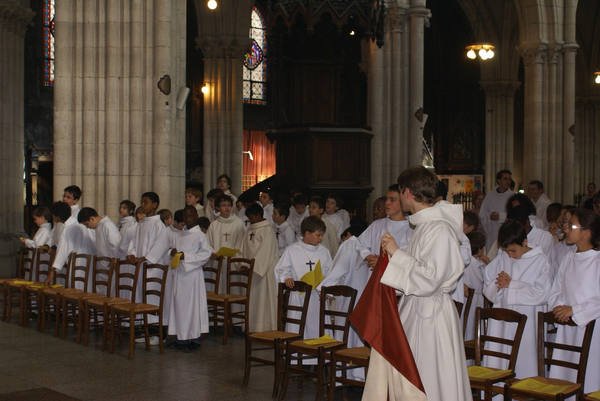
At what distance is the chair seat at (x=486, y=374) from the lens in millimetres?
5645

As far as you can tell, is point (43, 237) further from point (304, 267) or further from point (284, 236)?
point (304, 267)

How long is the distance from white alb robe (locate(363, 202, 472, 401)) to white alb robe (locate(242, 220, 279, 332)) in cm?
573

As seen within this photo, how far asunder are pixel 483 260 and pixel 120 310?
3.75 m

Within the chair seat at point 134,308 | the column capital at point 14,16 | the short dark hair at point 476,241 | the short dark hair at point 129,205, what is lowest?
the chair seat at point 134,308

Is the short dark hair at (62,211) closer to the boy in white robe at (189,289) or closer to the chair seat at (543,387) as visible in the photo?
the boy in white robe at (189,289)

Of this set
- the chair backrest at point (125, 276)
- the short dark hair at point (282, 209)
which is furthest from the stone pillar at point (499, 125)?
the chair backrest at point (125, 276)

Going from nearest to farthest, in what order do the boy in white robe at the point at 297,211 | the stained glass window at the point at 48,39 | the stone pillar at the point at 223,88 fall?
the boy in white robe at the point at 297,211 < the stone pillar at the point at 223,88 < the stained glass window at the point at 48,39

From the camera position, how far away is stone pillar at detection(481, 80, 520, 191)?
2644cm

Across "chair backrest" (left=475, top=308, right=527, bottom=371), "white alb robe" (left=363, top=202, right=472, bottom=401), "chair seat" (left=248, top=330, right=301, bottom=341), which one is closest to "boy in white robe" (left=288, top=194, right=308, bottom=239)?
"chair seat" (left=248, top=330, right=301, bottom=341)

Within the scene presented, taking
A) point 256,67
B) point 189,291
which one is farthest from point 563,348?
point 256,67

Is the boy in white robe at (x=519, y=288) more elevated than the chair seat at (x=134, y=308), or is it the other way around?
the boy in white robe at (x=519, y=288)

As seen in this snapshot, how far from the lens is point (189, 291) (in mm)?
9664

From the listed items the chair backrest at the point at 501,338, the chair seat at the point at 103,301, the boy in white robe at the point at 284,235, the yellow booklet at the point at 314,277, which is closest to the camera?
the chair backrest at the point at 501,338

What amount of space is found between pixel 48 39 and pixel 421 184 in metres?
24.6
